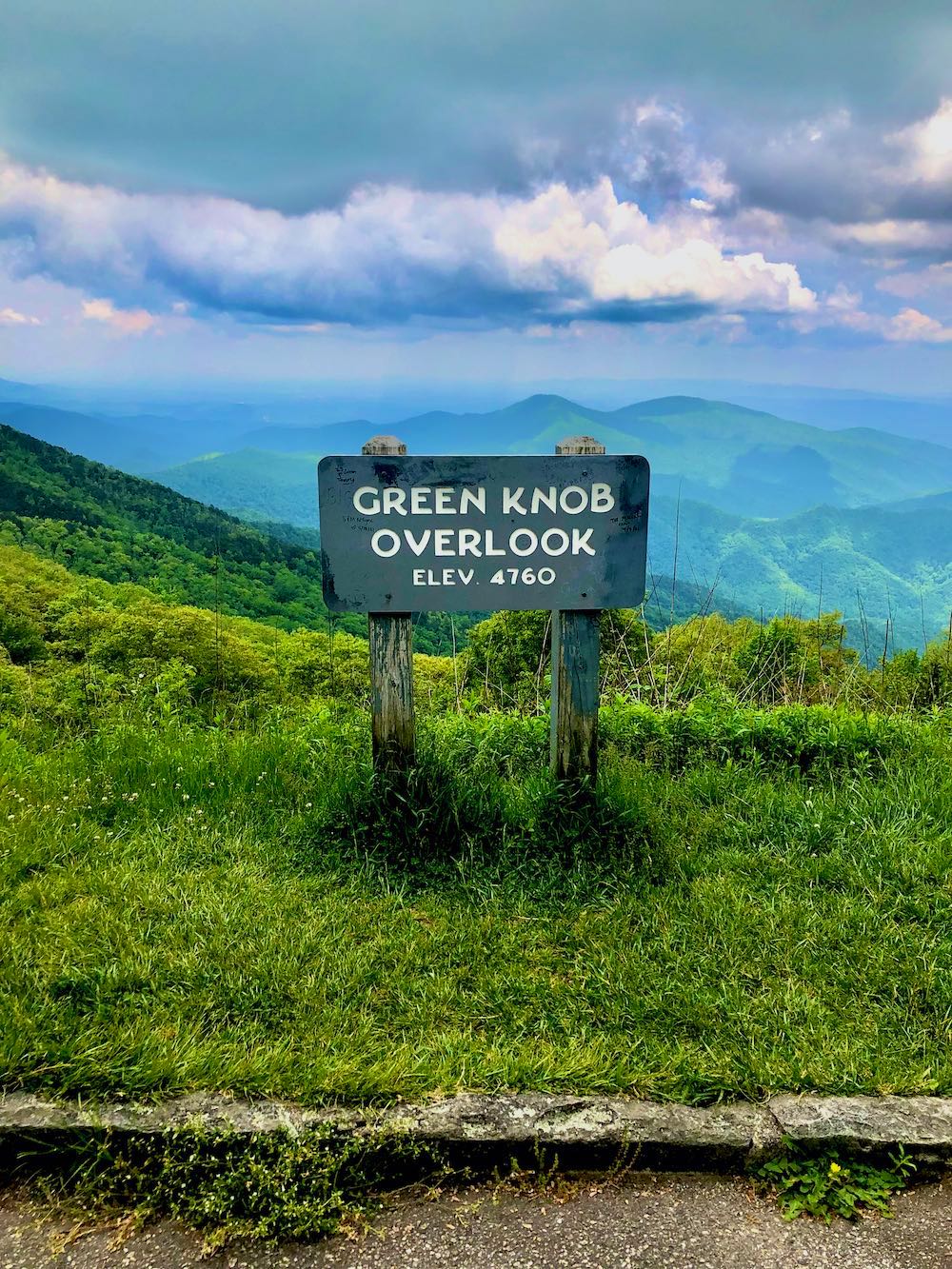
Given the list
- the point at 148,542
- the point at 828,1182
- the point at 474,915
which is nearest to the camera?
the point at 828,1182

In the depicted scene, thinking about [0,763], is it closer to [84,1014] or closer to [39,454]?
[84,1014]

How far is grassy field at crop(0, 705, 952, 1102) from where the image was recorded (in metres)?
2.31

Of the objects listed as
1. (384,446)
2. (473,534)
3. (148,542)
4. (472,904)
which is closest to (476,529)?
(473,534)

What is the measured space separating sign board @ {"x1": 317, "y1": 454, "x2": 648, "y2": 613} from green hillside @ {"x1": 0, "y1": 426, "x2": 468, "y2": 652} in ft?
67.0

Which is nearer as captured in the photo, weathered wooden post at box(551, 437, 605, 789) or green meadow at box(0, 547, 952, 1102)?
green meadow at box(0, 547, 952, 1102)

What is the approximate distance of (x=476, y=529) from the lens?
11.6 feet

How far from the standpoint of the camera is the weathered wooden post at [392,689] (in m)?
3.61

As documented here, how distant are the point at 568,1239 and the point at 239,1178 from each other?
83 centimetres

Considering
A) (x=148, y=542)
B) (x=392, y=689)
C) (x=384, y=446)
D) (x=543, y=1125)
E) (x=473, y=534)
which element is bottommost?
(x=543, y=1125)

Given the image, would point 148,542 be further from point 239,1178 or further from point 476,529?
point 239,1178

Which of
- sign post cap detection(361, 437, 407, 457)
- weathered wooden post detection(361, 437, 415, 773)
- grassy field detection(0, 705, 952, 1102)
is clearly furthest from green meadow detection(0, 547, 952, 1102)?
sign post cap detection(361, 437, 407, 457)

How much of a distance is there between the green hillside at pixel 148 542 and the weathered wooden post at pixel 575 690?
20298 mm

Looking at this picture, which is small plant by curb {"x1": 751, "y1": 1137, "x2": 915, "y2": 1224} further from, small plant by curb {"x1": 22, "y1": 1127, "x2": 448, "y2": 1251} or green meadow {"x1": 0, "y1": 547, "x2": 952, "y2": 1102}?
small plant by curb {"x1": 22, "y1": 1127, "x2": 448, "y2": 1251}

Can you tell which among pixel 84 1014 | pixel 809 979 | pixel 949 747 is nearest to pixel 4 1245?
pixel 84 1014
